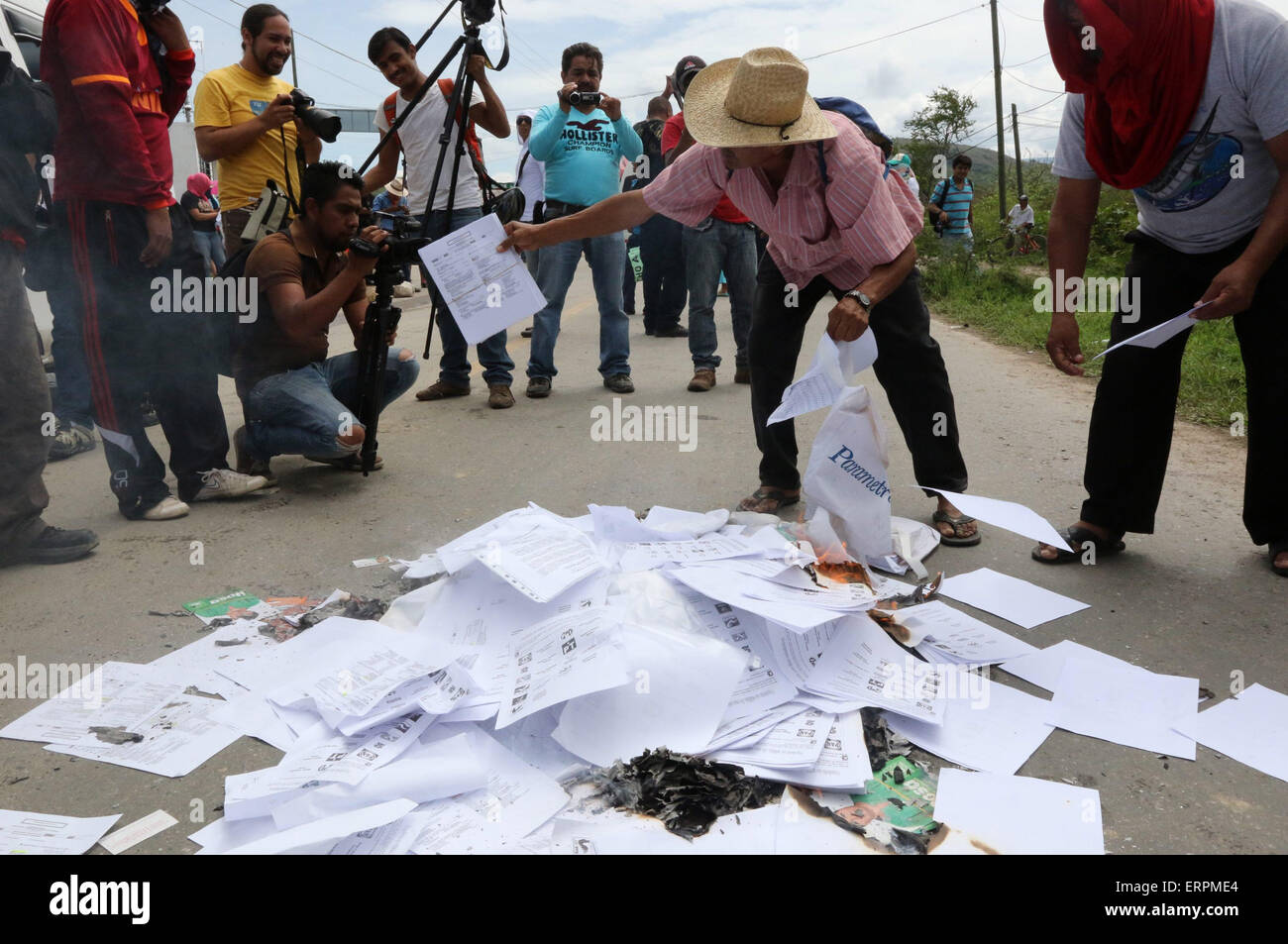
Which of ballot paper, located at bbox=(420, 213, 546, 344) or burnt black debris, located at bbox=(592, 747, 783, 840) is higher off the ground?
ballot paper, located at bbox=(420, 213, 546, 344)

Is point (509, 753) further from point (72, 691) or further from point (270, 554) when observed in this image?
point (270, 554)

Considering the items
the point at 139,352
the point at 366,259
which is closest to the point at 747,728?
the point at 366,259

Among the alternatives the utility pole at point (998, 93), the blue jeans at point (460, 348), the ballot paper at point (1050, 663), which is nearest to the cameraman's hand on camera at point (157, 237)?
the blue jeans at point (460, 348)

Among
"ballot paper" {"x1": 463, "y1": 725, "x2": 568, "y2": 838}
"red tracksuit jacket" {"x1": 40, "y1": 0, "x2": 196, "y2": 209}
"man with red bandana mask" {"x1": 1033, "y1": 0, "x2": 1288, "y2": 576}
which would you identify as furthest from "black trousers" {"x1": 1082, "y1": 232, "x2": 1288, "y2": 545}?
"red tracksuit jacket" {"x1": 40, "y1": 0, "x2": 196, "y2": 209}

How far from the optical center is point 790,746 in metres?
1.83

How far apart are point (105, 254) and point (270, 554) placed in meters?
1.32

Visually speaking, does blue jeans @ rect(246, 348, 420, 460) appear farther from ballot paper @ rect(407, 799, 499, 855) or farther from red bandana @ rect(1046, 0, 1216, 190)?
red bandana @ rect(1046, 0, 1216, 190)

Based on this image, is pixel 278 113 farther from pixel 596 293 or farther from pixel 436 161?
pixel 596 293

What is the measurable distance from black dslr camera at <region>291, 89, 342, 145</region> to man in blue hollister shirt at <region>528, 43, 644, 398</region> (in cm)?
182

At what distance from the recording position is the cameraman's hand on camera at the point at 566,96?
5.26 metres

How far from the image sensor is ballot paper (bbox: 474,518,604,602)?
7.50 ft

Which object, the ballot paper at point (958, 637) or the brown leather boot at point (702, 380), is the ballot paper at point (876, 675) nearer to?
the ballot paper at point (958, 637)

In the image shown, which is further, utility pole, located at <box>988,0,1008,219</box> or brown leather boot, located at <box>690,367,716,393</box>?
utility pole, located at <box>988,0,1008,219</box>

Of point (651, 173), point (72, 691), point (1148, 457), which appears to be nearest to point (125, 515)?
point (72, 691)
